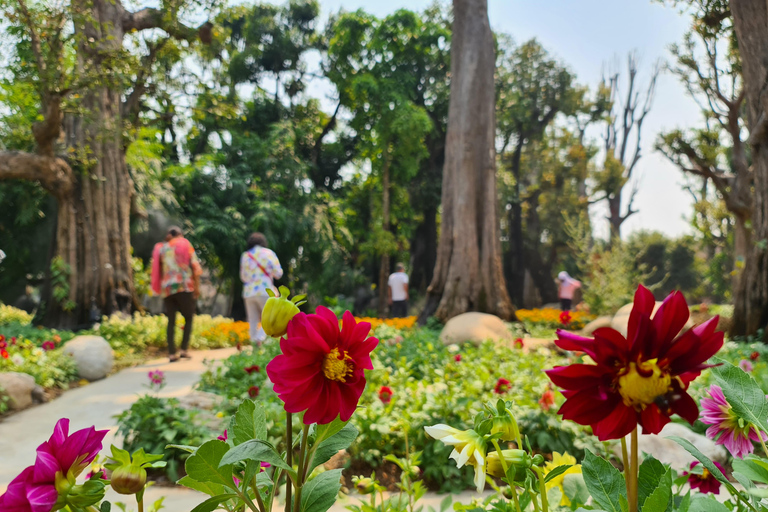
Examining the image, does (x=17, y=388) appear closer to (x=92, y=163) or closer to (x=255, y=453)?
(x=92, y=163)

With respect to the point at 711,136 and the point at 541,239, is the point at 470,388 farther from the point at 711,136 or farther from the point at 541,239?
the point at 541,239

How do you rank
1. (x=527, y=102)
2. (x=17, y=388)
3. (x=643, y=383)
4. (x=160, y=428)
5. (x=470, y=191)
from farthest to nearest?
(x=527, y=102) → (x=470, y=191) → (x=17, y=388) → (x=160, y=428) → (x=643, y=383)

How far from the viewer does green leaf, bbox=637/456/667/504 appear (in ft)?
2.11

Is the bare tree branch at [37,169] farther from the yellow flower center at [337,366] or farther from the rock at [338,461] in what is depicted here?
the yellow flower center at [337,366]

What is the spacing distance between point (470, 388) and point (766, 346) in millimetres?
4231

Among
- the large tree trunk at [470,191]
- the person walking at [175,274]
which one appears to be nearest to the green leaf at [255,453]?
the person walking at [175,274]

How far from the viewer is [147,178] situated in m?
11.7

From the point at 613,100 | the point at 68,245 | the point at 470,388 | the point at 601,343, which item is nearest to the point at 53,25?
the point at 68,245

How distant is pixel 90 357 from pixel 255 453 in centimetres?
A: 631

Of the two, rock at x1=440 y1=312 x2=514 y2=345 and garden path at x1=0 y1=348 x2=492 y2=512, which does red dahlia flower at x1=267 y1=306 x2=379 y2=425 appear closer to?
garden path at x1=0 y1=348 x2=492 y2=512

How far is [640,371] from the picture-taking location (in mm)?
514

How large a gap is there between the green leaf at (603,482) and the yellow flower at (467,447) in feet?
0.42

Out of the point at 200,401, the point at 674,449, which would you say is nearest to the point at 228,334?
the point at 200,401

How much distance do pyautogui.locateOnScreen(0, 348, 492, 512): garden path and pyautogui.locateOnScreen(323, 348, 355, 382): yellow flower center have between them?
4.74 ft
